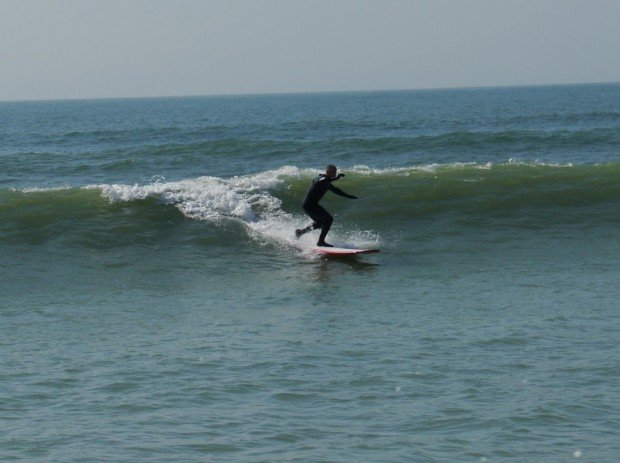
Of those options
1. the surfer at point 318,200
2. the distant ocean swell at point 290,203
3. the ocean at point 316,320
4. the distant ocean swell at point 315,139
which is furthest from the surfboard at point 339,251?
the distant ocean swell at point 315,139

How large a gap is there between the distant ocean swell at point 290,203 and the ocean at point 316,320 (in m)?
0.07

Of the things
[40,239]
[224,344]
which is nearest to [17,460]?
[224,344]

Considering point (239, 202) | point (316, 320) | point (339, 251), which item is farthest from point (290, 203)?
point (316, 320)

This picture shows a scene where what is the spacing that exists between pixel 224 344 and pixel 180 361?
738 mm

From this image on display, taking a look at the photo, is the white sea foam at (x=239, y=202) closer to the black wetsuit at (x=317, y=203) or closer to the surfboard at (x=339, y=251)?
the black wetsuit at (x=317, y=203)

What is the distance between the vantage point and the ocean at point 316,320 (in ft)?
25.9

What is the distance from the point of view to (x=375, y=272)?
14.5 metres

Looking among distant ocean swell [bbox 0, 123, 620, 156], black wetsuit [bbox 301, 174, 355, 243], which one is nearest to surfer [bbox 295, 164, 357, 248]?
black wetsuit [bbox 301, 174, 355, 243]

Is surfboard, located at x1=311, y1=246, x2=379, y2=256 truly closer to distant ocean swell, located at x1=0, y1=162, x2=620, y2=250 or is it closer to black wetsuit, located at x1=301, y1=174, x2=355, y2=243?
black wetsuit, located at x1=301, y1=174, x2=355, y2=243

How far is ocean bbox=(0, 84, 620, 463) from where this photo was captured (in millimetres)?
7902

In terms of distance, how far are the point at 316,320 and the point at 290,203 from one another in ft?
25.3

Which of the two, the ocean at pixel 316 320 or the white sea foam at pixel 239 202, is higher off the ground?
the white sea foam at pixel 239 202

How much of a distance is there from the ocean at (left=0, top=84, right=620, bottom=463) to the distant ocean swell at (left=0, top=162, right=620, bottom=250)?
0.07 meters

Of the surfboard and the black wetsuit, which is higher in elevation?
the black wetsuit
